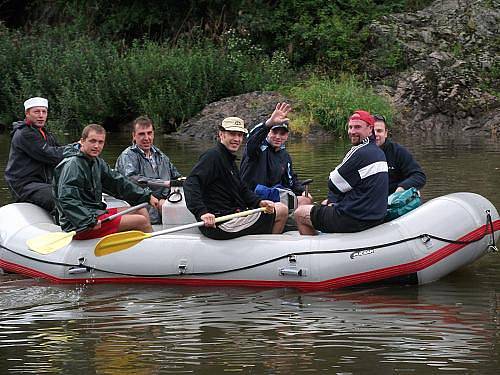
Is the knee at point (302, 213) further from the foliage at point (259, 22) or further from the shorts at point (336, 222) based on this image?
the foliage at point (259, 22)

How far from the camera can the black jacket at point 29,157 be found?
9.97 metres

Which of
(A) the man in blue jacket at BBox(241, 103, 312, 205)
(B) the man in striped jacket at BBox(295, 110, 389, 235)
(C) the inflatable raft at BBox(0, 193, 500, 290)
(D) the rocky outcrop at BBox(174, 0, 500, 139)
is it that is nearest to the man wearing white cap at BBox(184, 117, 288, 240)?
(C) the inflatable raft at BBox(0, 193, 500, 290)

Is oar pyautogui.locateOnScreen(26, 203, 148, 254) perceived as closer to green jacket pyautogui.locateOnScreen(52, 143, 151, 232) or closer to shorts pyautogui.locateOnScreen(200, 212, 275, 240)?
green jacket pyautogui.locateOnScreen(52, 143, 151, 232)

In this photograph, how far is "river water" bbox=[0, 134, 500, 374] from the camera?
650 cm

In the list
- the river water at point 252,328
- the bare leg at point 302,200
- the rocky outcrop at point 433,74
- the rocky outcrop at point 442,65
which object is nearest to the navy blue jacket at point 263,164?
the bare leg at point 302,200

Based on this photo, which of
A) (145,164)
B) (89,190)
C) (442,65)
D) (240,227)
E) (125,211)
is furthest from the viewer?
(442,65)

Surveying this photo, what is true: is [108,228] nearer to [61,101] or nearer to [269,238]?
[269,238]

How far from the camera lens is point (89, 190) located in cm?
894

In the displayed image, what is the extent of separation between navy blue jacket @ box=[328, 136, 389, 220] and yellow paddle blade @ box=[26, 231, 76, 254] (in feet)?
7.13

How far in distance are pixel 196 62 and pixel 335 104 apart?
3.24 meters

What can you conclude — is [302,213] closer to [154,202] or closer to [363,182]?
[363,182]

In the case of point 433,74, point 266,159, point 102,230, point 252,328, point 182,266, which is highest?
point 266,159

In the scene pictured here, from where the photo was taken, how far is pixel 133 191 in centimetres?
930

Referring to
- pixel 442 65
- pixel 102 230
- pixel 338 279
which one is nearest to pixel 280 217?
pixel 338 279
